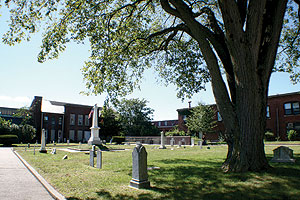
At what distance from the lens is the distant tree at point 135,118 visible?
54.6m

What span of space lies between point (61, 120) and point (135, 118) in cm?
1649

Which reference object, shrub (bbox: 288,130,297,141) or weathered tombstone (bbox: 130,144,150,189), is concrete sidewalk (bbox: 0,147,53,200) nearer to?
weathered tombstone (bbox: 130,144,150,189)

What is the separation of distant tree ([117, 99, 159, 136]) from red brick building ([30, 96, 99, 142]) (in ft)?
27.6

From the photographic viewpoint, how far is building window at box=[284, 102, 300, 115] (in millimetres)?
32172

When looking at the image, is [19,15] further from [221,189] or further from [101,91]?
[221,189]

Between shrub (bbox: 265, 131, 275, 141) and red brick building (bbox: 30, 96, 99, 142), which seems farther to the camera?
red brick building (bbox: 30, 96, 99, 142)

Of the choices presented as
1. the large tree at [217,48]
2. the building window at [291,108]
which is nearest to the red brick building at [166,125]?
the building window at [291,108]

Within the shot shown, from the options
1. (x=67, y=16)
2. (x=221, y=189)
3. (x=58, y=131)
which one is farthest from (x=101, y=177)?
(x=58, y=131)

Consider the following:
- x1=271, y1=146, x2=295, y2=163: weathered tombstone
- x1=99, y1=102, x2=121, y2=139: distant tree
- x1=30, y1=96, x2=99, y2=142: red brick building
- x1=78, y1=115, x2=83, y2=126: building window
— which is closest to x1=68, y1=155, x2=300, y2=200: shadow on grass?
x1=271, y1=146, x2=295, y2=163: weathered tombstone

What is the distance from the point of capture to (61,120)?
161 feet

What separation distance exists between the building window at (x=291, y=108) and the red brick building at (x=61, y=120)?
37.9 metres

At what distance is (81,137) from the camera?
50.6m

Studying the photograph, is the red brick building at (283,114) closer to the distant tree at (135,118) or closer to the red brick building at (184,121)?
the red brick building at (184,121)

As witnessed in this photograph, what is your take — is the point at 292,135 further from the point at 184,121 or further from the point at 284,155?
the point at 284,155
